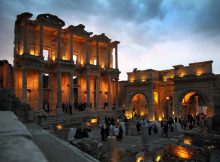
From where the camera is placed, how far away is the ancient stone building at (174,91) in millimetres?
26219

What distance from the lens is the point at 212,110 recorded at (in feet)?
83.5

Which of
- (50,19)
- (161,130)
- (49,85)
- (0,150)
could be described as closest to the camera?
(0,150)

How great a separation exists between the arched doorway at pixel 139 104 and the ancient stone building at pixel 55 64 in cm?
466

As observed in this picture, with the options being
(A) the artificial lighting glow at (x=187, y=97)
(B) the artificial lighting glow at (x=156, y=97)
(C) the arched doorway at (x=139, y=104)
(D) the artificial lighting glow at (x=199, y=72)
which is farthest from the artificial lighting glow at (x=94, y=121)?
(D) the artificial lighting glow at (x=199, y=72)

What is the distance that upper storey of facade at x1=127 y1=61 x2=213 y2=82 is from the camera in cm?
2748

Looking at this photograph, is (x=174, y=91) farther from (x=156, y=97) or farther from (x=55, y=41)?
(x=55, y=41)

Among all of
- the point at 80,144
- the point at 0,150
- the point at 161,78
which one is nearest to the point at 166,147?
the point at 80,144

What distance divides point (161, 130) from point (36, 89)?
57.4 feet

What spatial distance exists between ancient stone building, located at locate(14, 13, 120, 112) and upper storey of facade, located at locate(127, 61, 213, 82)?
387 centimetres

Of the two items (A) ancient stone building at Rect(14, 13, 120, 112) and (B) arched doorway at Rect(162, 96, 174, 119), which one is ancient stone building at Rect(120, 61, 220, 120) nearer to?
(B) arched doorway at Rect(162, 96, 174, 119)

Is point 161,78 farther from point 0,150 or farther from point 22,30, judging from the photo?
point 0,150

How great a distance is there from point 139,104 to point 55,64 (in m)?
16.8

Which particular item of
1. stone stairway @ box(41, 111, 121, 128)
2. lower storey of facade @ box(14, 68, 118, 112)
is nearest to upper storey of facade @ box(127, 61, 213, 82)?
lower storey of facade @ box(14, 68, 118, 112)

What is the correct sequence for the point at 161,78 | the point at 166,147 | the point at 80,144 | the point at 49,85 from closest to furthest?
the point at 80,144 → the point at 166,147 → the point at 49,85 → the point at 161,78
